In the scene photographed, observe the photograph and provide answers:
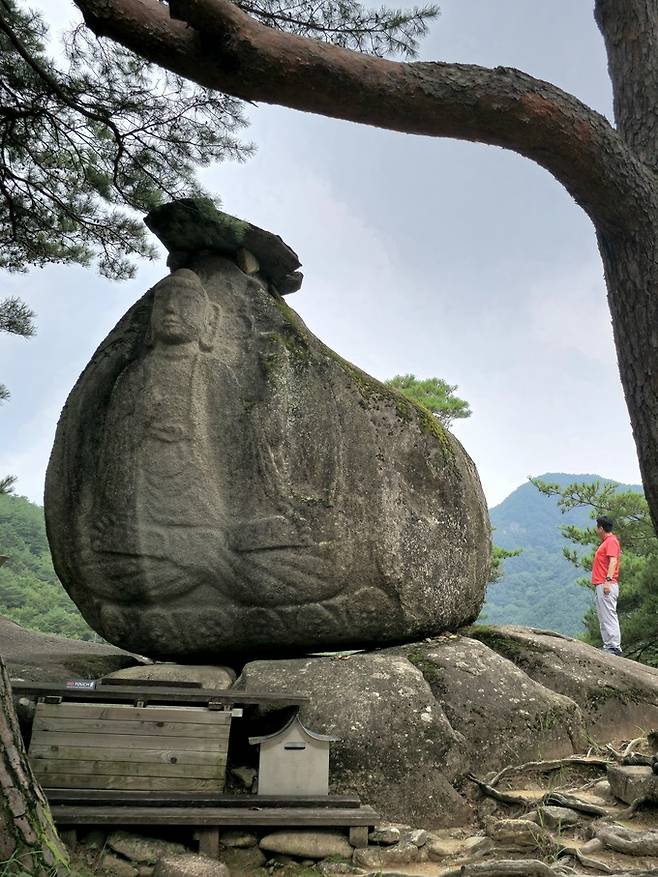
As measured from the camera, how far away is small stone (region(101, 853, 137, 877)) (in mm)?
3225

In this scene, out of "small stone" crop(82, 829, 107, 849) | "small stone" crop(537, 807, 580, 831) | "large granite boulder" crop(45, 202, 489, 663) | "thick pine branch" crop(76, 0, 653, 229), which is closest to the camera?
"small stone" crop(82, 829, 107, 849)

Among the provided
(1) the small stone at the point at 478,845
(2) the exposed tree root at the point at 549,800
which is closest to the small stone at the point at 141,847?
(1) the small stone at the point at 478,845

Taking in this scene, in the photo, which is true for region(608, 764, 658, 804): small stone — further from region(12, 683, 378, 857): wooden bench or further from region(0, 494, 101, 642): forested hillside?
region(0, 494, 101, 642): forested hillside

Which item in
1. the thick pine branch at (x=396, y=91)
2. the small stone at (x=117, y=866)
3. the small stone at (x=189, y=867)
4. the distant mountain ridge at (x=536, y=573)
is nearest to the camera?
the small stone at (x=189, y=867)

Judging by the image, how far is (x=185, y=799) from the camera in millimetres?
3555

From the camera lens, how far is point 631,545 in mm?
12805

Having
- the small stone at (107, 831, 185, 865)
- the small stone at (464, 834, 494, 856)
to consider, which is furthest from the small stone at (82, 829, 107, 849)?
the small stone at (464, 834, 494, 856)

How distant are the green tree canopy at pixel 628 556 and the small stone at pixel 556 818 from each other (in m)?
8.59

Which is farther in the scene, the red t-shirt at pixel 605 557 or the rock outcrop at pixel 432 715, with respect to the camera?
the red t-shirt at pixel 605 557

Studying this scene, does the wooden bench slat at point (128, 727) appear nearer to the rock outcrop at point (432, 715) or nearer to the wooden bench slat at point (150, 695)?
the wooden bench slat at point (150, 695)

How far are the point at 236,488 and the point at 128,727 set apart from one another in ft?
6.24

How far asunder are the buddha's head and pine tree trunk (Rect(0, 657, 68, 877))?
3.17 m

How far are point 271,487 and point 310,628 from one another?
1.05 metres

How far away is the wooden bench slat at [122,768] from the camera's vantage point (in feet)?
12.3
